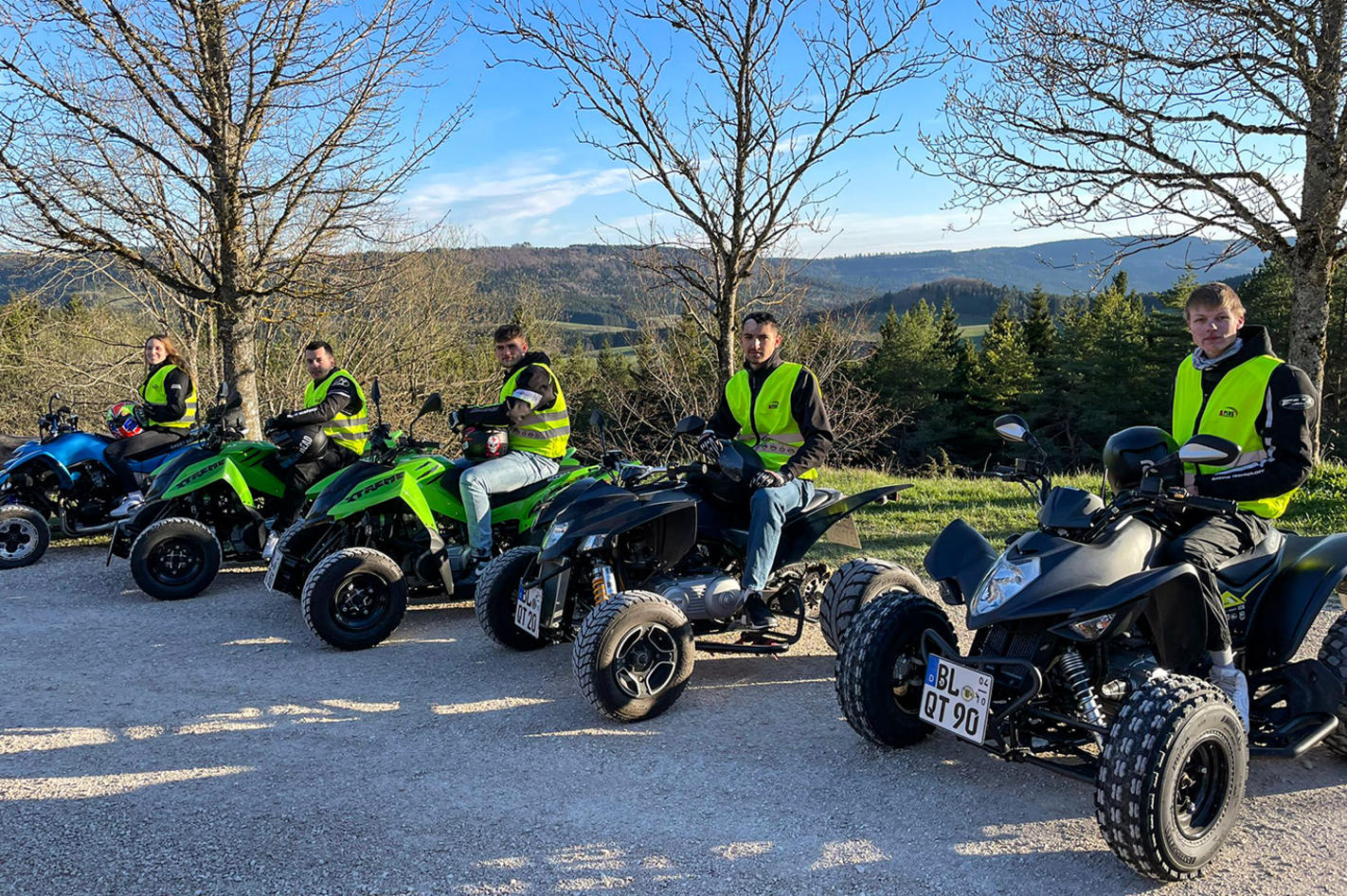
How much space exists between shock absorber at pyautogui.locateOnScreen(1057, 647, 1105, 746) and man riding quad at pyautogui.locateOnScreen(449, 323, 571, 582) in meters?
4.40

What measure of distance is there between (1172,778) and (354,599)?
4880mm

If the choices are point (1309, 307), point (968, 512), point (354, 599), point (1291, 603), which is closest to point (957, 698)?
point (1291, 603)

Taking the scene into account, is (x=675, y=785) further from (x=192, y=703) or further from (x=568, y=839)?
(x=192, y=703)

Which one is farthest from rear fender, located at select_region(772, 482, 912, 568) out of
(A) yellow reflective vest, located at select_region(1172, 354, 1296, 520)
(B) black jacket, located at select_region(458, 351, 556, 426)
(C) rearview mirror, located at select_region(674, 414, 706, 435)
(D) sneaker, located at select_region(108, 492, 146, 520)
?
(D) sneaker, located at select_region(108, 492, 146, 520)

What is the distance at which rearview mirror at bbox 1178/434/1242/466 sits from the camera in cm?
340

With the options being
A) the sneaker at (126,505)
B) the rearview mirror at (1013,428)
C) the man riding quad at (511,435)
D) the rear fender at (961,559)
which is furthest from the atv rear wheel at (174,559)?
the rearview mirror at (1013,428)

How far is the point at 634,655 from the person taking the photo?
16.0 ft

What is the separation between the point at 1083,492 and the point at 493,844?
2.70 meters

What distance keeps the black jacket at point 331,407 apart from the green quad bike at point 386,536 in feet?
3.55

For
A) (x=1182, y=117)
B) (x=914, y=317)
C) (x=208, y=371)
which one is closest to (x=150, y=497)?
(x=1182, y=117)

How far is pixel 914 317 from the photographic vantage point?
59.5 metres

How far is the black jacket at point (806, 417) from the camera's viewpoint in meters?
5.87

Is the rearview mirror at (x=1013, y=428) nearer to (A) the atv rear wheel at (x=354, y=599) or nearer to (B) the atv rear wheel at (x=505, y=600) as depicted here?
(B) the atv rear wheel at (x=505, y=600)

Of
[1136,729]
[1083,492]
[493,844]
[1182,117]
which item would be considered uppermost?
[1182,117]
